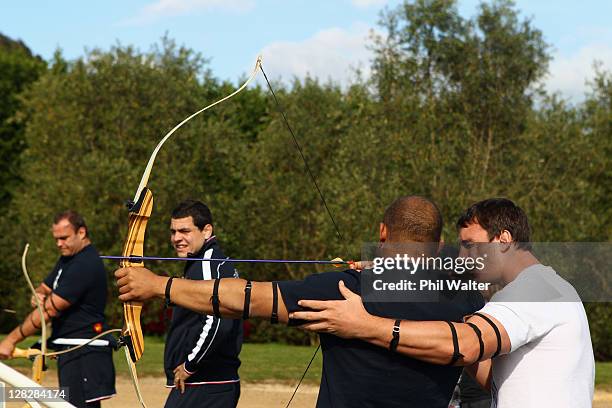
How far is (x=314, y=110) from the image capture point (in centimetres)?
2881

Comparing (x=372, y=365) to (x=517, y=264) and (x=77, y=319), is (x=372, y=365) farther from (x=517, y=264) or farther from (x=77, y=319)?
(x=77, y=319)

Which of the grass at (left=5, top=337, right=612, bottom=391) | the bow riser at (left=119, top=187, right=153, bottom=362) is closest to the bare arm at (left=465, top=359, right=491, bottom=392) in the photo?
the bow riser at (left=119, top=187, right=153, bottom=362)

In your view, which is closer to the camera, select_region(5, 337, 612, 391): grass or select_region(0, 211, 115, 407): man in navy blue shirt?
select_region(0, 211, 115, 407): man in navy blue shirt

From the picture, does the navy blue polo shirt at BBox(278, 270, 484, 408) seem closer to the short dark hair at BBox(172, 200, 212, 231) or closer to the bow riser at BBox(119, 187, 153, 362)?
the bow riser at BBox(119, 187, 153, 362)

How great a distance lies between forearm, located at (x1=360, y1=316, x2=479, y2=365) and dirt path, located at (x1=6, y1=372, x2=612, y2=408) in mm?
9222

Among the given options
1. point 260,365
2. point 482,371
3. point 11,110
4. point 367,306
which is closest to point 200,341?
point 482,371

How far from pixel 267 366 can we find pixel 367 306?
13.2 metres

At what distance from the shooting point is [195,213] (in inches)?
276

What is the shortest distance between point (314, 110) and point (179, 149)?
435cm

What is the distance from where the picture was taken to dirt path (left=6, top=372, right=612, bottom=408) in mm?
12977

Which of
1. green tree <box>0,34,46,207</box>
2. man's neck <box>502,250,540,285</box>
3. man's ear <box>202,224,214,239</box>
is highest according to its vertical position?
green tree <box>0,34,46,207</box>

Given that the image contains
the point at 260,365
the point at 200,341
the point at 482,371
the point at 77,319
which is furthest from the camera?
the point at 260,365

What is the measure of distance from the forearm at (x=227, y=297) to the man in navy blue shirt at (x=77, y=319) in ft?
15.1

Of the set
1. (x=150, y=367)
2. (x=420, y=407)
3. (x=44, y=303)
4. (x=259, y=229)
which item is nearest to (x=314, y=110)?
(x=259, y=229)
